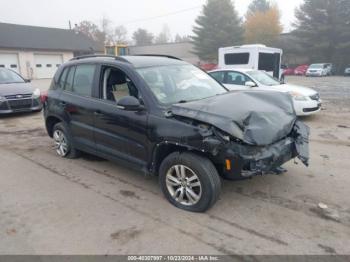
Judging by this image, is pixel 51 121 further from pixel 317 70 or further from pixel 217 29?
pixel 217 29

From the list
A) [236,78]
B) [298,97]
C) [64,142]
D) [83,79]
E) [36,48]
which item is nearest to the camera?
[83,79]

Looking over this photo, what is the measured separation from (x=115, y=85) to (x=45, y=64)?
113 ft

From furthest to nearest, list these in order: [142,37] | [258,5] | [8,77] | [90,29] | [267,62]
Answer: [142,37] → [258,5] → [90,29] → [267,62] → [8,77]

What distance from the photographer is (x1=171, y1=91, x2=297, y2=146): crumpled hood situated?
3422mm

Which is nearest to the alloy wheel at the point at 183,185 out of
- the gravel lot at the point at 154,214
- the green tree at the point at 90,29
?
the gravel lot at the point at 154,214

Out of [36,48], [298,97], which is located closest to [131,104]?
[298,97]

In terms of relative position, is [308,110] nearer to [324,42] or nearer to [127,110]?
[127,110]

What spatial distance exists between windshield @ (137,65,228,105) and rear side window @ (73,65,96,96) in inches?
38.8

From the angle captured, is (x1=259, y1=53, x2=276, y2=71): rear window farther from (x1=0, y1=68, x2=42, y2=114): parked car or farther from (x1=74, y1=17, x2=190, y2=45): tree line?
(x1=74, y1=17, x2=190, y2=45): tree line

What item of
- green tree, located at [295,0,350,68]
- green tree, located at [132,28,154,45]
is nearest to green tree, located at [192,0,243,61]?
green tree, located at [295,0,350,68]

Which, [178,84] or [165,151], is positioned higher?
[178,84]

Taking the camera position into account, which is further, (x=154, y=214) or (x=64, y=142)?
(x=64, y=142)

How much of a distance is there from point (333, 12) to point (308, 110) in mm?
37043

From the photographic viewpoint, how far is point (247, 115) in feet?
12.0
